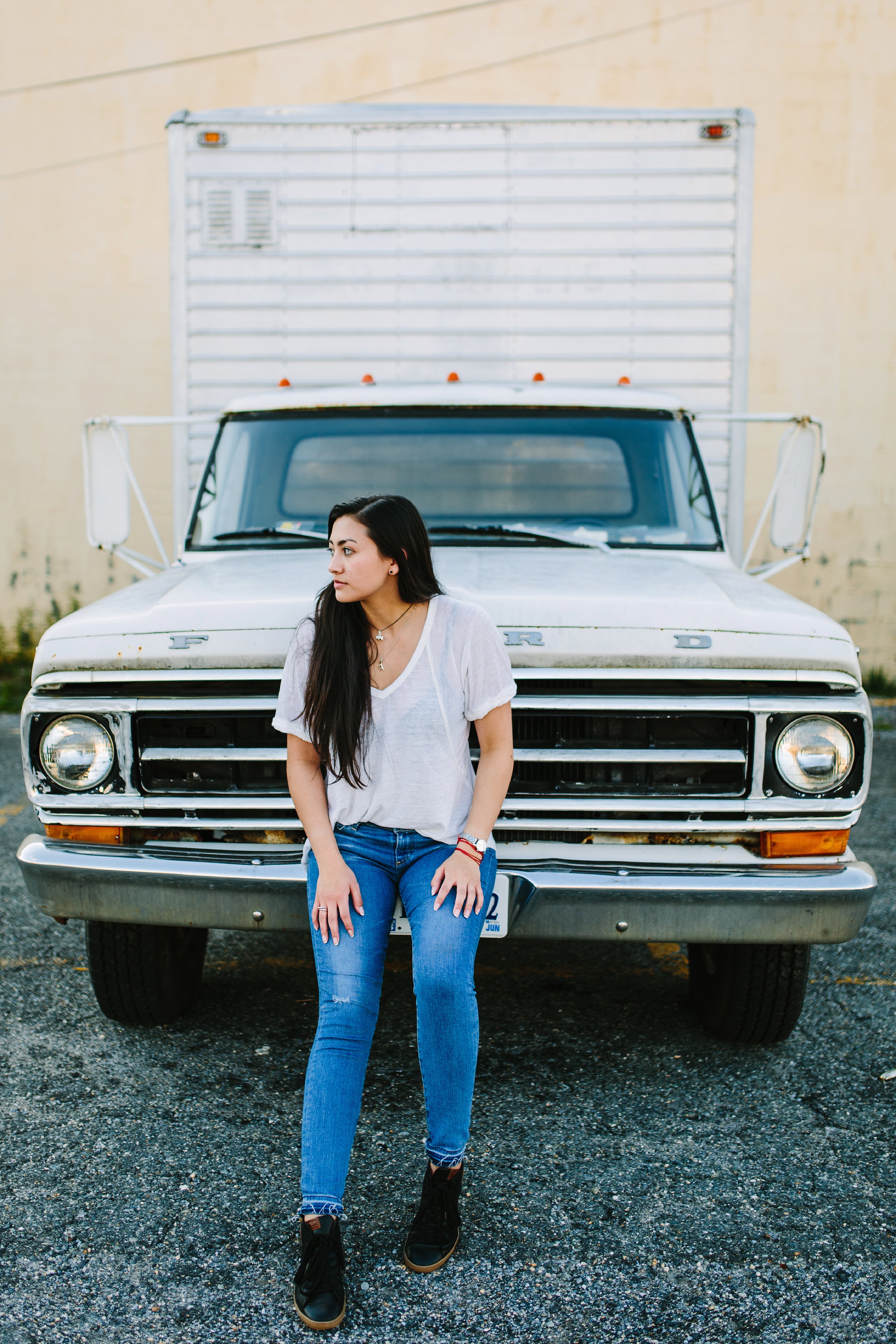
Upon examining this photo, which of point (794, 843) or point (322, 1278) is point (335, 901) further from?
point (794, 843)

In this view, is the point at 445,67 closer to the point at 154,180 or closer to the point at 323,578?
the point at 154,180

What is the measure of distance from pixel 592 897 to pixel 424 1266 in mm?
944

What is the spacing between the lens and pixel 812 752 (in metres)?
3.00

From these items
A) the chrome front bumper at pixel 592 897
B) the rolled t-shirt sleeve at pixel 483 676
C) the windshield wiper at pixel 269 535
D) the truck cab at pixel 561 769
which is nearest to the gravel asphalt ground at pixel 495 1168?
the truck cab at pixel 561 769

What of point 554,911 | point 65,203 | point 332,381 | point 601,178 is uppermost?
point 65,203

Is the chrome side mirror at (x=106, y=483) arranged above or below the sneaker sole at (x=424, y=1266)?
above

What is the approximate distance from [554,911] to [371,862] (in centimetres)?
59

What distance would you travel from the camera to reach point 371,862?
103 inches

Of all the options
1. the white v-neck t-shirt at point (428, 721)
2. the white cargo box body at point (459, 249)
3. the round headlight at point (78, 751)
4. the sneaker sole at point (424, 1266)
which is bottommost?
the sneaker sole at point (424, 1266)

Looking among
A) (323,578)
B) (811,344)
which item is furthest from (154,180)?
(323,578)

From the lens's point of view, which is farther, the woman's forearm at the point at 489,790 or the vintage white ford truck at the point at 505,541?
the vintage white ford truck at the point at 505,541

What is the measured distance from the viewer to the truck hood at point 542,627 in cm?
294

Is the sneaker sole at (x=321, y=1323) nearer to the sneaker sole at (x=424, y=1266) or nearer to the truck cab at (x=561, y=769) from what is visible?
the sneaker sole at (x=424, y=1266)

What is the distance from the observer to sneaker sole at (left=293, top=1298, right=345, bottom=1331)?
7.54 ft
